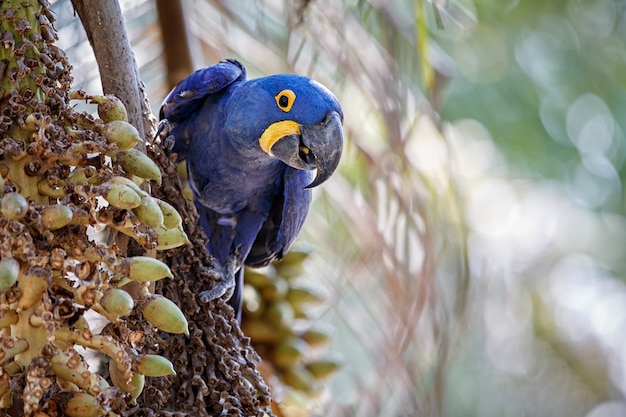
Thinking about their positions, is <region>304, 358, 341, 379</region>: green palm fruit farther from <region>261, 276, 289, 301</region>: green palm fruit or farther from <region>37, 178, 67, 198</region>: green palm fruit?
<region>37, 178, 67, 198</region>: green palm fruit

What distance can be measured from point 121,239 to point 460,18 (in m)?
1.43

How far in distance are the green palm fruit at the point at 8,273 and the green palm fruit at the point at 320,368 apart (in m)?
1.47

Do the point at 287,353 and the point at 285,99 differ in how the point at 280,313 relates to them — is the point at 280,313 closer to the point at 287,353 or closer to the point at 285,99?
the point at 287,353

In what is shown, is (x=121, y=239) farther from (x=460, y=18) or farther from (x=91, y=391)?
(x=460, y=18)

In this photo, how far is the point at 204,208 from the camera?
295cm

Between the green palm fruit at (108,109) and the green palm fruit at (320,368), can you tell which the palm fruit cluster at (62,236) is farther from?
the green palm fruit at (320,368)

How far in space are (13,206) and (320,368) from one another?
58.4 inches

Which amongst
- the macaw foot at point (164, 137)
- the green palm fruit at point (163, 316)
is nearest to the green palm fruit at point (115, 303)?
the green palm fruit at point (163, 316)

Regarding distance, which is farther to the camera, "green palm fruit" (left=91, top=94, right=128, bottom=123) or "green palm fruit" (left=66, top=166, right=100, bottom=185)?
"green palm fruit" (left=91, top=94, right=128, bottom=123)

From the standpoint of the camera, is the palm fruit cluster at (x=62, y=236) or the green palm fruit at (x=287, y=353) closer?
the palm fruit cluster at (x=62, y=236)

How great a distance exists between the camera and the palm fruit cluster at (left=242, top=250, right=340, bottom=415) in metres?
2.29

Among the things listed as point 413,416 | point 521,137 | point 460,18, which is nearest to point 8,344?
point 413,416

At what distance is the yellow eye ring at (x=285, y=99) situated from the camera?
2.45m

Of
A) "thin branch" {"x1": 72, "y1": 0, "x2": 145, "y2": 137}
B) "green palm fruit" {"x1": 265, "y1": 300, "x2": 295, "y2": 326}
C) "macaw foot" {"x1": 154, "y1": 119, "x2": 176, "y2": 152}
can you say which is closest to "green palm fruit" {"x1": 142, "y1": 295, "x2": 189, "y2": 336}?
"thin branch" {"x1": 72, "y1": 0, "x2": 145, "y2": 137}
